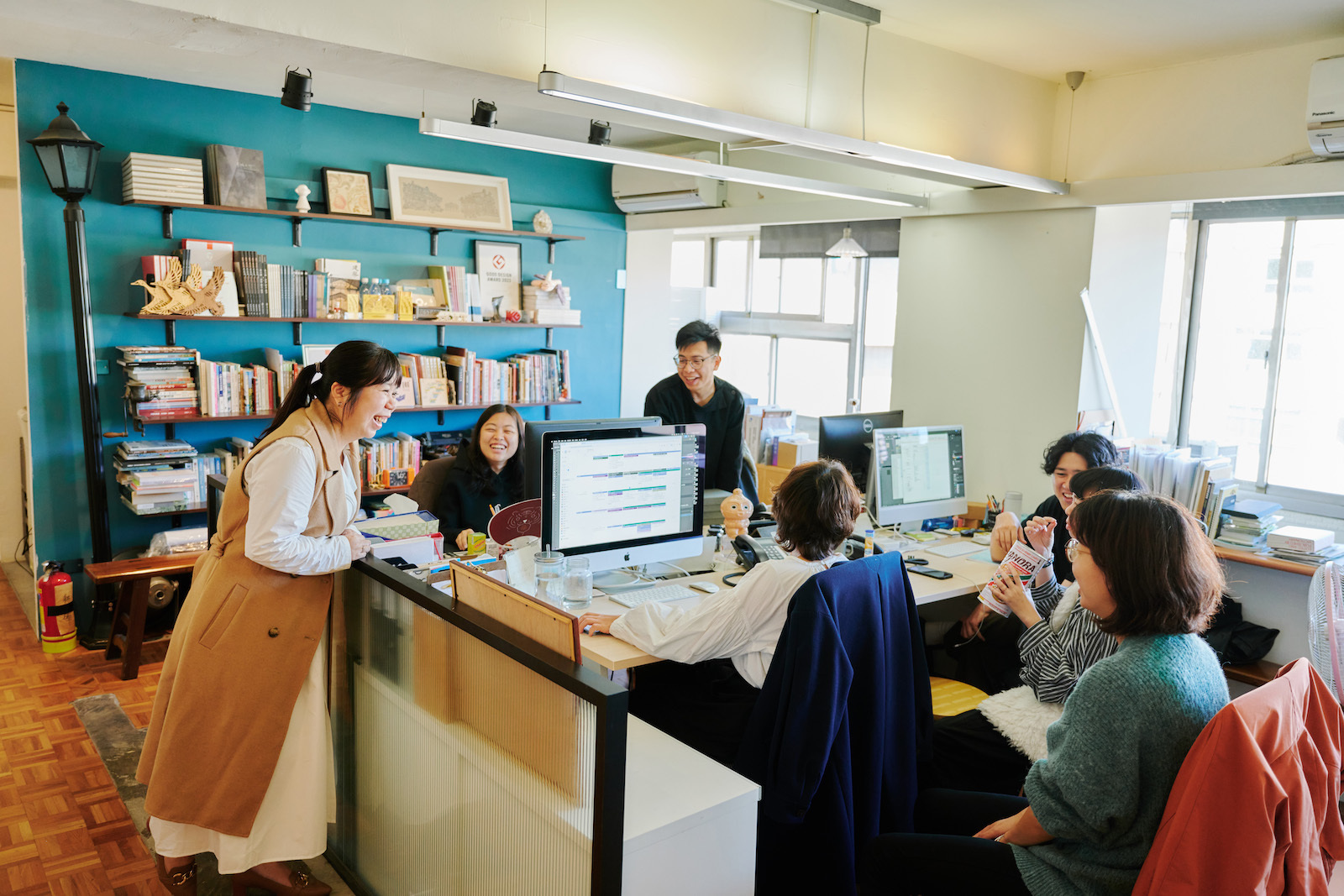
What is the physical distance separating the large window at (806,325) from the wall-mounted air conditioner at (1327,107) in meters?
2.92

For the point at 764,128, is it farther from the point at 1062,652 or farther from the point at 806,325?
the point at 806,325

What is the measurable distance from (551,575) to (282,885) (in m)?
1.11

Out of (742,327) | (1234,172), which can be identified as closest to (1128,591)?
(1234,172)

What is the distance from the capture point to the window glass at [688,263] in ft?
26.5

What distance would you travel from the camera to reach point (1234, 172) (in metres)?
3.91

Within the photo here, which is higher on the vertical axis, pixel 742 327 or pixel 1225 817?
pixel 742 327

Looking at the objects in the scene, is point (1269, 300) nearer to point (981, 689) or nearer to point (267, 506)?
point (981, 689)

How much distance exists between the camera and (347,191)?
5.45 m

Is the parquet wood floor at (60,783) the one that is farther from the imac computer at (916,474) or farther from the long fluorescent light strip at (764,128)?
the imac computer at (916,474)

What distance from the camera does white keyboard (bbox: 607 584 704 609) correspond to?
287 centimetres

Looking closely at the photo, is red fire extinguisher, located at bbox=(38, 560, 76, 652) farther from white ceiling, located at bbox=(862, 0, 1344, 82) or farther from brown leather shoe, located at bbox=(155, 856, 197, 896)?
white ceiling, located at bbox=(862, 0, 1344, 82)

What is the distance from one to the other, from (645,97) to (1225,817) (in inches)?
97.3

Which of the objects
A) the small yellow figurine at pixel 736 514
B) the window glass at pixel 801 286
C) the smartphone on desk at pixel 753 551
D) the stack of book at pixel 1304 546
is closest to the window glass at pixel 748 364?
the window glass at pixel 801 286

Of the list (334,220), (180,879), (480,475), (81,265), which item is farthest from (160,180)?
(180,879)
